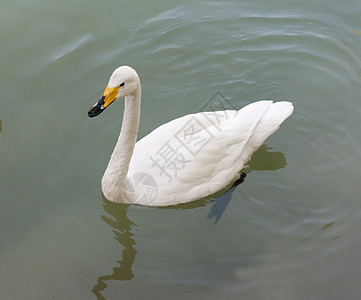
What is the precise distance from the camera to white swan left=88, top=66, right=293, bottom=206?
5832 mm

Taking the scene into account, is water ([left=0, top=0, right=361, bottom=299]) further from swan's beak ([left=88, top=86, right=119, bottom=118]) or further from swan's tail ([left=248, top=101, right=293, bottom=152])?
swan's beak ([left=88, top=86, right=119, bottom=118])

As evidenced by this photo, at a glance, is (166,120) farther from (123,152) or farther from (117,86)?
(117,86)

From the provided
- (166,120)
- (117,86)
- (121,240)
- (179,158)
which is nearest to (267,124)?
(179,158)

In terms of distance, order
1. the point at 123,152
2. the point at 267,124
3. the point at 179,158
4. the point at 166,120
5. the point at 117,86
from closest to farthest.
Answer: the point at 117,86
the point at 123,152
the point at 179,158
the point at 267,124
the point at 166,120

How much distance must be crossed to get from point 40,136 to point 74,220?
5.39 feet

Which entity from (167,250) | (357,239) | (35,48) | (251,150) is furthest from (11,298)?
(35,48)

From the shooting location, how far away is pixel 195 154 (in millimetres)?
5984

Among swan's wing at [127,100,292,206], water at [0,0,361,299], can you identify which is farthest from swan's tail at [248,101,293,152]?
water at [0,0,361,299]

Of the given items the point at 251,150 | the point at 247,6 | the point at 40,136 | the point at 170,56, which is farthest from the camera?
the point at 247,6

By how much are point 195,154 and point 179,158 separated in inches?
7.8

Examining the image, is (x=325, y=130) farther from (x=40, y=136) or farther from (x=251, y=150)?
(x=40, y=136)

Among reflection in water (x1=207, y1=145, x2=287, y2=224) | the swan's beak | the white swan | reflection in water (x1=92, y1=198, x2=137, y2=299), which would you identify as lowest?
reflection in water (x1=92, y1=198, x2=137, y2=299)

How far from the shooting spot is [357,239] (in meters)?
5.99

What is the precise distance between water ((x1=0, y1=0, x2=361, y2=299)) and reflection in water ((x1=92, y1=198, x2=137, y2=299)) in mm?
14
